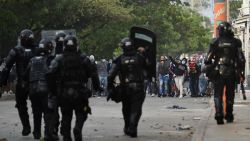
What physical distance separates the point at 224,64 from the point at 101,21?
3802 centimetres

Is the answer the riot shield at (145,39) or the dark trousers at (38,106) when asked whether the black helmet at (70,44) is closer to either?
the dark trousers at (38,106)

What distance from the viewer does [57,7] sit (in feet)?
158

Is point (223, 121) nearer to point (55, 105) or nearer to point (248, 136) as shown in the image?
point (248, 136)

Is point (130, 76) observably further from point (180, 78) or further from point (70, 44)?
point (180, 78)

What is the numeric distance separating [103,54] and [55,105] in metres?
47.7

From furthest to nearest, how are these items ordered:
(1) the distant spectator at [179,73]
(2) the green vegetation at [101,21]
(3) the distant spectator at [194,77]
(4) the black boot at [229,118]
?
(2) the green vegetation at [101,21], (3) the distant spectator at [194,77], (1) the distant spectator at [179,73], (4) the black boot at [229,118]

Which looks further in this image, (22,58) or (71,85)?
(22,58)

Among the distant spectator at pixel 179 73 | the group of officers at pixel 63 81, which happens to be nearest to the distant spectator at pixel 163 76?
the distant spectator at pixel 179 73

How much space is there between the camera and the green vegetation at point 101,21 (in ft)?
151

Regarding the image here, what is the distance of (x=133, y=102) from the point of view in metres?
14.0

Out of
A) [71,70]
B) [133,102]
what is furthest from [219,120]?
[71,70]

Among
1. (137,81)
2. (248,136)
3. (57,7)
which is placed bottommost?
(248,136)

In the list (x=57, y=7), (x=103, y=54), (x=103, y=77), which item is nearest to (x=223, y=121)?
(x=103, y=77)

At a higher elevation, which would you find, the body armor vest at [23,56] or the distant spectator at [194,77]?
the body armor vest at [23,56]
